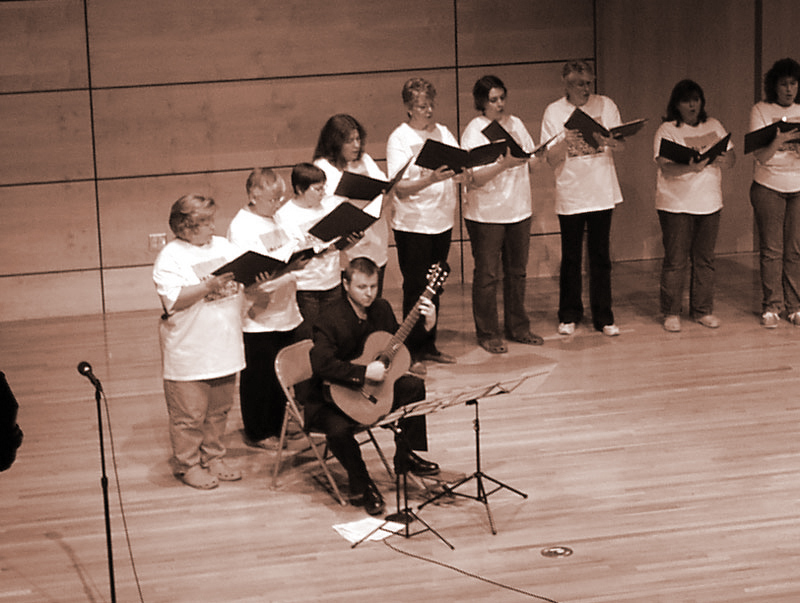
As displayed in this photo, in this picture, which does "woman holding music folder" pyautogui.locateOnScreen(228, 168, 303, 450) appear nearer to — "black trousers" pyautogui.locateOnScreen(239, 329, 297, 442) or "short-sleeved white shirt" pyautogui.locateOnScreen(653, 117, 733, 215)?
"black trousers" pyautogui.locateOnScreen(239, 329, 297, 442)

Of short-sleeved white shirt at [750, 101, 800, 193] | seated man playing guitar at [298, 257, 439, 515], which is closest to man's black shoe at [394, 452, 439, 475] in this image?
seated man playing guitar at [298, 257, 439, 515]

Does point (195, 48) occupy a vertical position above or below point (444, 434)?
above

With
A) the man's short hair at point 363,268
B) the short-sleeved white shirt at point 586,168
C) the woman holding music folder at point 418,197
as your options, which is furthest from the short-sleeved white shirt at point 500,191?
the man's short hair at point 363,268

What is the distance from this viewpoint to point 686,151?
6.57 metres

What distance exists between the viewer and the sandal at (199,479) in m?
4.86

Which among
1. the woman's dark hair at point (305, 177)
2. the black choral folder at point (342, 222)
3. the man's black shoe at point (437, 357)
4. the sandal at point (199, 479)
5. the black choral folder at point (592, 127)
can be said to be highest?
the black choral folder at point (592, 127)

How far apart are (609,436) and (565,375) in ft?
3.27

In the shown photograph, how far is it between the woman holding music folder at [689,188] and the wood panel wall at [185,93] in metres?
2.14

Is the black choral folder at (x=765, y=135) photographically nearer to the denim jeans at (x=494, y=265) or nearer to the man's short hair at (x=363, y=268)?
the denim jeans at (x=494, y=265)

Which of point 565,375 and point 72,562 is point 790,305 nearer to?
point 565,375

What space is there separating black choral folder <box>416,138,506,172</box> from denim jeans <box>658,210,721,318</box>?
147cm

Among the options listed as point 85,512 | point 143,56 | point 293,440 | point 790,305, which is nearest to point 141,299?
point 143,56

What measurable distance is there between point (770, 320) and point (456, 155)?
2440mm

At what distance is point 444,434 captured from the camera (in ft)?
17.7
